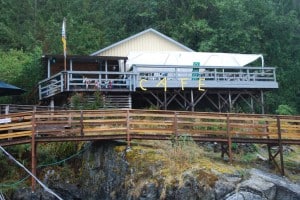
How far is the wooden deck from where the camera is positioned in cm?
2342

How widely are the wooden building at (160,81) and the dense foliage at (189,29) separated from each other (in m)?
5.58

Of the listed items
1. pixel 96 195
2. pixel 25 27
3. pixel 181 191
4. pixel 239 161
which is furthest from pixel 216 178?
pixel 25 27

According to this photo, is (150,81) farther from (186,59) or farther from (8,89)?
(8,89)

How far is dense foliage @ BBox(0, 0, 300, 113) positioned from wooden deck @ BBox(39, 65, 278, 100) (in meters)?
7.27

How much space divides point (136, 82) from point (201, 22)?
51.4 ft

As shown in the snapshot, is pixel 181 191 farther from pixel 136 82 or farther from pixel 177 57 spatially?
pixel 177 57

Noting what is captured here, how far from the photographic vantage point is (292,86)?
123 ft

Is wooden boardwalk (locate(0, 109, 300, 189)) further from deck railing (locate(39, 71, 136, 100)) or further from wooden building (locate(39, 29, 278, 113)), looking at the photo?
wooden building (locate(39, 29, 278, 113))

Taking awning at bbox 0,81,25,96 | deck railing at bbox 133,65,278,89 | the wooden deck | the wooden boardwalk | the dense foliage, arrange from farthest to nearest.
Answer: the dense foliage
deck railing at bbox 133,65,278,89
the wooden deck
awning at bbox 0,81,25,96
the wooden boardwalk

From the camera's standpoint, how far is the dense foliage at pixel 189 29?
3675cm

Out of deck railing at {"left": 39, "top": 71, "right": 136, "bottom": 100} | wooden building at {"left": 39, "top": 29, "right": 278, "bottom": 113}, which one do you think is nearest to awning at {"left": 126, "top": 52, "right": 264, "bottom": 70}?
wooden building at {"left": 39, "top": 29, "right": 278, "bottom": 113}

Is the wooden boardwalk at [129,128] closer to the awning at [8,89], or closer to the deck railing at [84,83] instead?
the awning at [8,89]

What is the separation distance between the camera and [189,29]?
3812 centimetres

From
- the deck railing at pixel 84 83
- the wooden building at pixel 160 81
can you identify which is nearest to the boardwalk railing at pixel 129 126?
the deck railing at pixel 84 83
